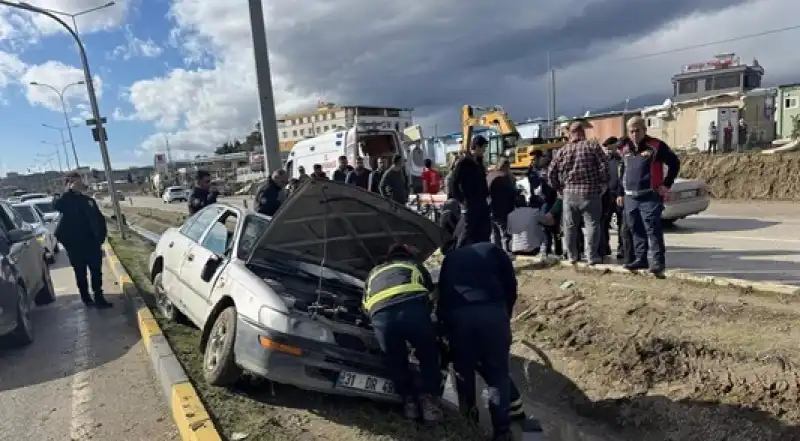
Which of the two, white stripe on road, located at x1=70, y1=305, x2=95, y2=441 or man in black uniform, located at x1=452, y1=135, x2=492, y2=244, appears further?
man in black uniform, located at x1=452, y1=135, x2=492, y2=244

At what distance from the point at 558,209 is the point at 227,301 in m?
5.13

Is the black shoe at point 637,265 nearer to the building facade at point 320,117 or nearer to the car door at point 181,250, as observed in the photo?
the car door at point 181,250

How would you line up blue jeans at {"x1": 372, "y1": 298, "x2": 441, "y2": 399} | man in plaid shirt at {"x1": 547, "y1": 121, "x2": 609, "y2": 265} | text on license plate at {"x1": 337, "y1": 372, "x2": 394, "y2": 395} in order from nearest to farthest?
blue jeans at {"x1": 372, "y1": 298, "x2": 441, "y2": 399} → text on license plate at {"x1": 337, "y1": 372, "x2": 394, "y2": 395} → man in plaid shirt at {"x1": 547, "y1": 121, "x2": 609, "y2": 265}

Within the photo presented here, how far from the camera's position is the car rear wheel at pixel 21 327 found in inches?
232

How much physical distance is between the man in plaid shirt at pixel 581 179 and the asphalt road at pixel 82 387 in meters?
4.83

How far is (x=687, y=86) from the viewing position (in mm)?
57688

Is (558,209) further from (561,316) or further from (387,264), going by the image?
(387,264)

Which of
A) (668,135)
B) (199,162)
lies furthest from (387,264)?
(199,162)

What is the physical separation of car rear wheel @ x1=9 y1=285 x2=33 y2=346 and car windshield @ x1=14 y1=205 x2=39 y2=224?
337 inches

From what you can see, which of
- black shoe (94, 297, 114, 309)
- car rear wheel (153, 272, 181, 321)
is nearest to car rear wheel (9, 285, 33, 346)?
car rear wheel (153, 272, 181, 321)

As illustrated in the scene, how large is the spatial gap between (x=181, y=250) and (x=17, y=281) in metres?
1.78

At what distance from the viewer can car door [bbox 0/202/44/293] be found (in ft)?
21.9

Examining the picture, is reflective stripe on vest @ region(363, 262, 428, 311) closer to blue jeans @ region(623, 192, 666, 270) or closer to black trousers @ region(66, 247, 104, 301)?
blue jeans @ region(623, 192, 666, 270)

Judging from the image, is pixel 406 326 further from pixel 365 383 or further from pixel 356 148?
pixel 356 148
